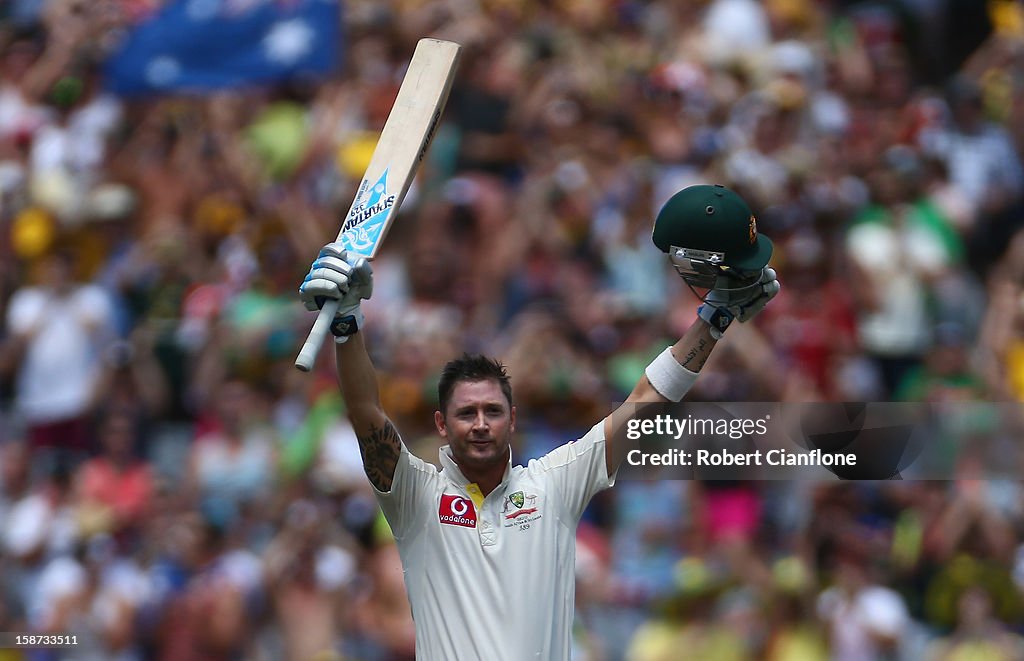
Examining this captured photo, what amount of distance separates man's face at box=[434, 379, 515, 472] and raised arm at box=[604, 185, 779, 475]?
1.44ft

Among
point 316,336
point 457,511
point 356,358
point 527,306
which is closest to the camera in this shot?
point 316,336

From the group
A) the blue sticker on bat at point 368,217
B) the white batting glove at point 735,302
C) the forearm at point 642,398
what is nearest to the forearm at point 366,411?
the blue sticker on bat at point 368,217

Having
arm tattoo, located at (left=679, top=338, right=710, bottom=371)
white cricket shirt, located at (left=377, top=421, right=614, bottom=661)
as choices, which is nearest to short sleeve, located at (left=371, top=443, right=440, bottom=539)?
white cricket shirt, located at (left=377, top=421, right=614, bottom=661)

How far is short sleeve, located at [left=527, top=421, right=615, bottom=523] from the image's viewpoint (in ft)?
20.1

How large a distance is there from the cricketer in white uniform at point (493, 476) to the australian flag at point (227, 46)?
695 centimetres


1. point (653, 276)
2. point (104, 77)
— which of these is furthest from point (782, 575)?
point (104, 77)

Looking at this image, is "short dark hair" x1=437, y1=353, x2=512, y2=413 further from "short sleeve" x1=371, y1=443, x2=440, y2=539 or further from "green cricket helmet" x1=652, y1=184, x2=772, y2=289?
"green cricket helmet" x1=652, y1=184, x2=772, y2=289

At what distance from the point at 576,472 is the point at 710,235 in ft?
3.12

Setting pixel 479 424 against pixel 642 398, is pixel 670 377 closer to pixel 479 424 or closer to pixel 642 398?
pixel 642 398

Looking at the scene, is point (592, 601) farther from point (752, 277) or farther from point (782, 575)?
point (752, 277)

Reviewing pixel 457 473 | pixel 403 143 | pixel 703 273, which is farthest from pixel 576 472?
pixel 403 143

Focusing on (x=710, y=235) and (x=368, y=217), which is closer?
(x=710, y=235)

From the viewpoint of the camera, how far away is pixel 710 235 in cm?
611

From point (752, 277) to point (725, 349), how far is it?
14.2 feet
